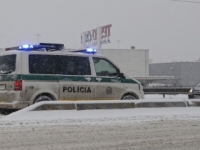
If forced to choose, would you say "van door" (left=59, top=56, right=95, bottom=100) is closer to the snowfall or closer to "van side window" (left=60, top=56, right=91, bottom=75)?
"van side window" (left=60, top=56, right=91, bottom=75)

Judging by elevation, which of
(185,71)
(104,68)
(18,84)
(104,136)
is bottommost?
(104,136)

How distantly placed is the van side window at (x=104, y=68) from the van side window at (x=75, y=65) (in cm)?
33

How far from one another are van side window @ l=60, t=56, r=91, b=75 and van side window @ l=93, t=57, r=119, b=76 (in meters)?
0.33

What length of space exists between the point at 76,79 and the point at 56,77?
2.33 feet

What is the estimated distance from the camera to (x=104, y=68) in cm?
1505

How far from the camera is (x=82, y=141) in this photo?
30.2ft

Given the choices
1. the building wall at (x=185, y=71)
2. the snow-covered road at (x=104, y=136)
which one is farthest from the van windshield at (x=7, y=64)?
the building wall at (x=185, y=71)

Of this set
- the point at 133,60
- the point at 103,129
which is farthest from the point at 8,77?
the point at 133,60

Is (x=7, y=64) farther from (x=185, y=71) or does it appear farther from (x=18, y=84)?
(x=185, y=71)

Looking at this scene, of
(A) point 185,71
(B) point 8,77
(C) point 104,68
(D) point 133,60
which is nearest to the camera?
(B) point 8,77

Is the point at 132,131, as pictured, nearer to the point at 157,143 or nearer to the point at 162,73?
the point at 157,143

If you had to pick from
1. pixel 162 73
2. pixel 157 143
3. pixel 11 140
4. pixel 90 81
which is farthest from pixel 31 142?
pixel 162 73

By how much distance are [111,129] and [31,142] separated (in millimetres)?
2492

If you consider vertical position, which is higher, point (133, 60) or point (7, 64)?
point (133, 60)
